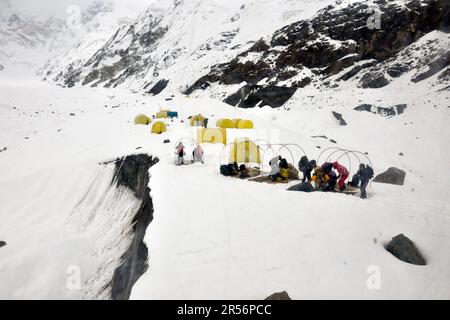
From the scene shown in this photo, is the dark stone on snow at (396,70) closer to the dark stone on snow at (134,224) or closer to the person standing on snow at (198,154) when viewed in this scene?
the person standing on snow at (198,154)

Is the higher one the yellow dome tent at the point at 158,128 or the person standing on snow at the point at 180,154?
the yellow dome tent at the point at 158,128

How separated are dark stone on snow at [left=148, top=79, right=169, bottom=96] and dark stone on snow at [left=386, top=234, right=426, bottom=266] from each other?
69432mm

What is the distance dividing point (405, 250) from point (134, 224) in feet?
29.6

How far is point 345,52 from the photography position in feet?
150

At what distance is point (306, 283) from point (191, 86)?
5904 cm

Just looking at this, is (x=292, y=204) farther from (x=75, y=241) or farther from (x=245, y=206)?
(x=75, y=241)

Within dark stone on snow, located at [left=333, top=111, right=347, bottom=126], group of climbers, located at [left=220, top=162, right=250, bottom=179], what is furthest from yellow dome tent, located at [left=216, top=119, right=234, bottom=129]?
group of climbers, located at [left=220, top=162, right=250, bottom=179]

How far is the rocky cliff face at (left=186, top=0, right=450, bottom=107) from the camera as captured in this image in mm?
37375

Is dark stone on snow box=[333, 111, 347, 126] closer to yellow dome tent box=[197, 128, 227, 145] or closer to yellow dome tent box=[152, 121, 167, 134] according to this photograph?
yellow dome tent box=[197, 128, 227, 145]

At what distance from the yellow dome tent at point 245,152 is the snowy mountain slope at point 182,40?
4743cm

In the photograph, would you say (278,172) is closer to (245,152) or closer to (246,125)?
(245,152)

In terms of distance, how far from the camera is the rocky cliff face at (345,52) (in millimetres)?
37375

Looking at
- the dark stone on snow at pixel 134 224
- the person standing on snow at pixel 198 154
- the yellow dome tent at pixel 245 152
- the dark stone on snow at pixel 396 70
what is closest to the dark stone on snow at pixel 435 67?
the dark stone on snow at pixel 396 70

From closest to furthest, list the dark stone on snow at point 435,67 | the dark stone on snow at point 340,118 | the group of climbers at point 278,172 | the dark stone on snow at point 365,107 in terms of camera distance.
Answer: the group of climbers at point 278,172
the dark stone on snow at point 340,118
the dark stone on snow at point 365,107
the dark stone on snow at point 435,67
